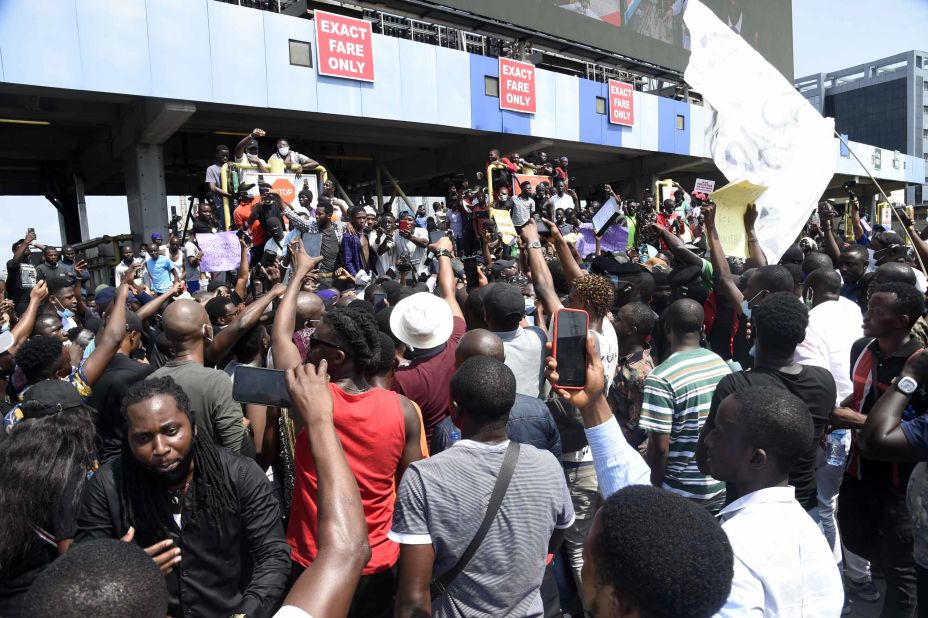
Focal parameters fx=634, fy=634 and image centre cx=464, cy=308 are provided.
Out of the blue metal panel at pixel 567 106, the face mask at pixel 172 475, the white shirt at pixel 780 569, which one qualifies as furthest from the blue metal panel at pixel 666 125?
the face mask at pixel 172 475

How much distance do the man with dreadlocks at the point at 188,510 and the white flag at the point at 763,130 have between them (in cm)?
443

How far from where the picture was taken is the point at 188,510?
2.19 meters

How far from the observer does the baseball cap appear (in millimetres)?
3334

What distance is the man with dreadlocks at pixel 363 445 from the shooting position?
2.50 meters

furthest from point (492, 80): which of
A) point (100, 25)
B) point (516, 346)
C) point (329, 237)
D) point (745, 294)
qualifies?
point (516, 346)

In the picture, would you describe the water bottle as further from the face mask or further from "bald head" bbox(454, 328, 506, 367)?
the face mask

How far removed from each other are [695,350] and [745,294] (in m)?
1.87

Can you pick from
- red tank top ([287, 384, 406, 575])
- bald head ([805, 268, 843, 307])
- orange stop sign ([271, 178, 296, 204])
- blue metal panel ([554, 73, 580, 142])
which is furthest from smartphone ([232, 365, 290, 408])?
blue metal panel ([554, 73, 580, 142])

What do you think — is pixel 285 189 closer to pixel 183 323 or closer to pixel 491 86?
pixel 183 323

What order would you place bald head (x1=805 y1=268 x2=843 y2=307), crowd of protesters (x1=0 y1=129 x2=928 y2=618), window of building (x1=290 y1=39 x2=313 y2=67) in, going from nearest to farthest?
crowd of protesters (x1=0 y1=129 x2=928 y2=618) < bald head (x1=805 y1=268 x2=843 y2=307) < window of building (x1=290 y1=39 x2=313 y2=67)

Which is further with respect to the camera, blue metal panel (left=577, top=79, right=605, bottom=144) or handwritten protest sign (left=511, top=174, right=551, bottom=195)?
blue metal panel (left=577, top=79, right=605, bottom=144)

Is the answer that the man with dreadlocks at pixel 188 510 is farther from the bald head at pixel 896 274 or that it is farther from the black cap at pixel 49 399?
the bald head at pixel 896 274

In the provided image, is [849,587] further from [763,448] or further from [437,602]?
[437,602]

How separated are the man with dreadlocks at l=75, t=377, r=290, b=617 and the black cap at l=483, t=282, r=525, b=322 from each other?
1593 millimetres
